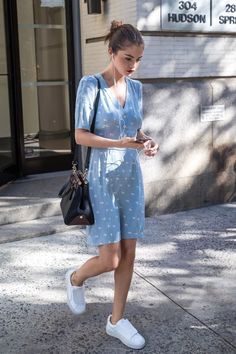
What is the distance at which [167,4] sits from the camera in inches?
209

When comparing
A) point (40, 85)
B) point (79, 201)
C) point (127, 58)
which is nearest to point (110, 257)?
point (79, 201)

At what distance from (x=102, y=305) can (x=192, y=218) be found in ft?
7.21

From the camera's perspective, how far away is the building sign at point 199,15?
535 centimetres

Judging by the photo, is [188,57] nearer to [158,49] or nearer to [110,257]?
[158,49]

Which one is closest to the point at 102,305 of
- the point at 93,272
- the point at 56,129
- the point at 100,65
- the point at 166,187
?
the point at 93,272

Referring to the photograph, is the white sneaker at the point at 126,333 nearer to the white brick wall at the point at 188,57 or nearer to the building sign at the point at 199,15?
the white brick wall at the point at 188,57

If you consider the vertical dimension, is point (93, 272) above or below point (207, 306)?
above

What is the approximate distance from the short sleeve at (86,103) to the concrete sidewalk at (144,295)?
4.12 feet

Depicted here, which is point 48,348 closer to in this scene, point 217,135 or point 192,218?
point 192,218

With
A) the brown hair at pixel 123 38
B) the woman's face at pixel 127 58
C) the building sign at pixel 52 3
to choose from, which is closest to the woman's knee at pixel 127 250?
the woman's face at pixel 127 58

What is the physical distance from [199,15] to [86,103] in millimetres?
3133

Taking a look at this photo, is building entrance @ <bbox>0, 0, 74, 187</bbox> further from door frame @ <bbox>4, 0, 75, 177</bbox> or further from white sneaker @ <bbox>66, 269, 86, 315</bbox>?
white sneaker @ <bbox>66, 269, 86, 315</bbox>

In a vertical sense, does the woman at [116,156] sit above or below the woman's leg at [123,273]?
above

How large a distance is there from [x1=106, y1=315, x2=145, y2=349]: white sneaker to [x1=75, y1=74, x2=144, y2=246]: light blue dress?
52 cm
